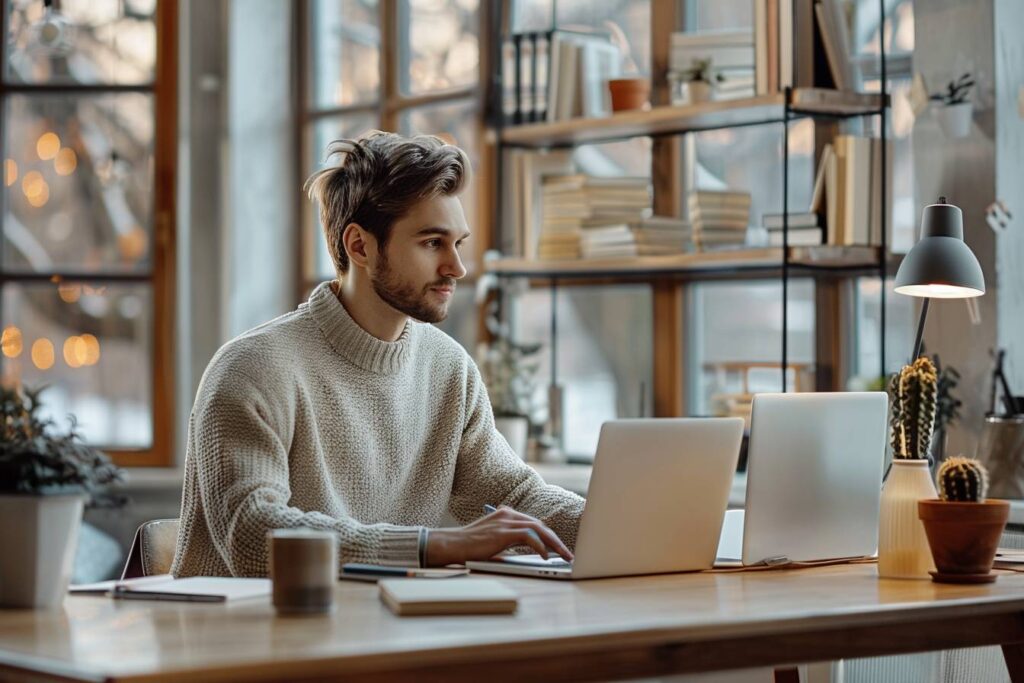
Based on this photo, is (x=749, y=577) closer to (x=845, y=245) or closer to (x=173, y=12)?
(x=845, y=245)

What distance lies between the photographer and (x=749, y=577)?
2.19m

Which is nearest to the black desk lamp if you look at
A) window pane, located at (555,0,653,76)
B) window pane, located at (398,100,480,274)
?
window pane, located at (555,0,653,76)

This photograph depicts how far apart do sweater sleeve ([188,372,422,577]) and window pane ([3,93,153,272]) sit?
324 centimetres

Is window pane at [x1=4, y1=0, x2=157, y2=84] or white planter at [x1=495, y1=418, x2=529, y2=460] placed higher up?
window pane at [x1=4, y1=0, x2=157, y2=84]

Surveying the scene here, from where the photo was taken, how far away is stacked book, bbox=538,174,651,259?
173 inches

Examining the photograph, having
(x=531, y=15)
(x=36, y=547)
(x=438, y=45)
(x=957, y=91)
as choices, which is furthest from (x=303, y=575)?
(x=438, y=45)

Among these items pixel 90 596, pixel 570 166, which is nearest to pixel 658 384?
pixel 570 166

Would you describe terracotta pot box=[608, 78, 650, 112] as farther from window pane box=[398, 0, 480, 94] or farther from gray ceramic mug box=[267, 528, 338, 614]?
gray ceramic mug box=[267, 528, 338, 614]

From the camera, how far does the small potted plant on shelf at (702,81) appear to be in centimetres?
422

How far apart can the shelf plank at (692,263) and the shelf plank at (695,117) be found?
0.37m

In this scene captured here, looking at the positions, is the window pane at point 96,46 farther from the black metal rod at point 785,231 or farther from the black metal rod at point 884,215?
the black metal rod at point 884,215

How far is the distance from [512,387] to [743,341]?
71cm

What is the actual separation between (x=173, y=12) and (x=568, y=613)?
164 inches

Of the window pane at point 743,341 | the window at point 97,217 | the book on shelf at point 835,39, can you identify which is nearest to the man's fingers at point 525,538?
the window pane at point 743,341
